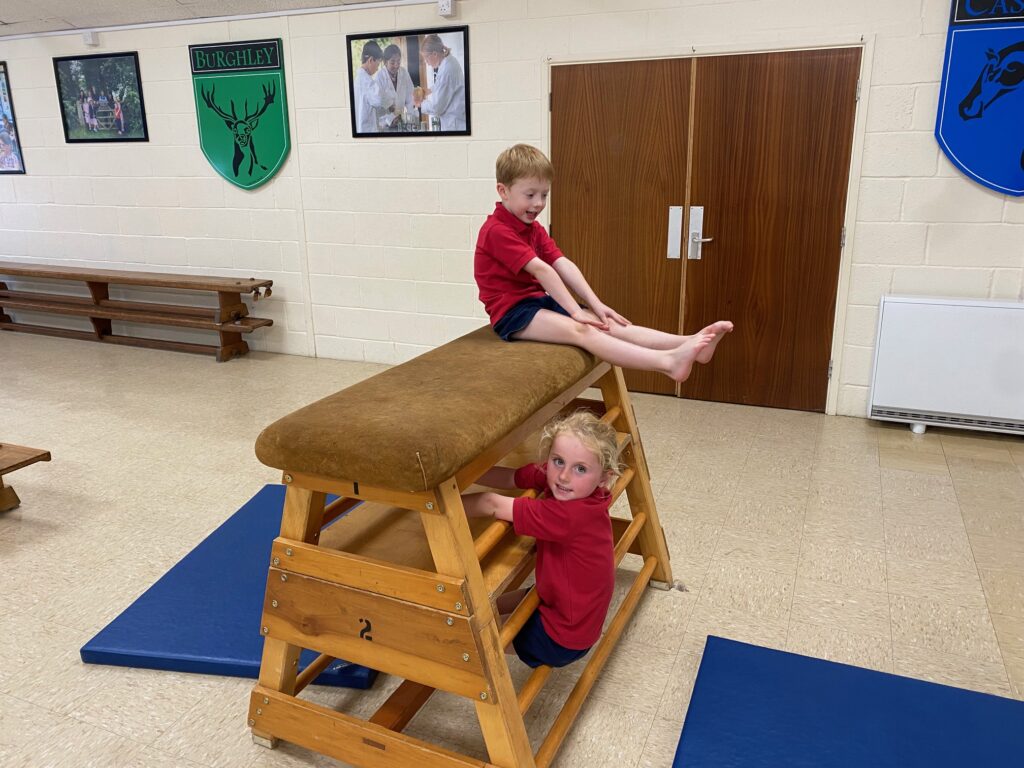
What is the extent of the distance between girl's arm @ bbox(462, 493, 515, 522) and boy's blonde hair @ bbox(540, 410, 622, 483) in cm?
16

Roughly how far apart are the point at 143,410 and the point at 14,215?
341 centimetres

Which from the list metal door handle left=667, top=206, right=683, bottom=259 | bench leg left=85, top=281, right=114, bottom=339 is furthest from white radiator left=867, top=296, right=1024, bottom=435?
bench leg left=85, top=281, right=114, bottom=339

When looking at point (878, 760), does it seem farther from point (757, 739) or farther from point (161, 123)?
point (161, 123)

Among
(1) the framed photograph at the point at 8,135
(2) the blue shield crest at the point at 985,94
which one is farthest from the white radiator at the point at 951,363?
(1) the framed photograph at the point at 8,135

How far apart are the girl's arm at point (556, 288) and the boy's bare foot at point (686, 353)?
26cm

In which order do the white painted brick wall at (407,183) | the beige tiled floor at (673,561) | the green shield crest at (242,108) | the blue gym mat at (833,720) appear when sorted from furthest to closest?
the green shield crest at (242,108), the white painted brick wall at (407,183), the beige tiled floor at (673,561), the blue gym mat at (833,720)

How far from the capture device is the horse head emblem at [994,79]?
353 cm

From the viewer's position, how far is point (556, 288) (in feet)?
7.95

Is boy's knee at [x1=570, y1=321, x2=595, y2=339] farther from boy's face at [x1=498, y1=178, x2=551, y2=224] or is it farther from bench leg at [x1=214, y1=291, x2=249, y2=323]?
bench leg at [x1=214, y1=291, x2=249, y2=323]

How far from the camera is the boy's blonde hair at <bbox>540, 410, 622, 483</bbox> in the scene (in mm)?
1721

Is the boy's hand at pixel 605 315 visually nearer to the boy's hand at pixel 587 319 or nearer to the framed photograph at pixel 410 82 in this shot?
the boy's hand at pixel 587 319

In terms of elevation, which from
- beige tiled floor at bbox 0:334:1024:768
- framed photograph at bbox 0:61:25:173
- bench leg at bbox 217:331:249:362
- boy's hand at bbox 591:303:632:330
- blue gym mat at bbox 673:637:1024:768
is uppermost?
framed photograph at bbox 0:61:25:173

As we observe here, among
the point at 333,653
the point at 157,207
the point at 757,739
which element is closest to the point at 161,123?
the point at 157,207

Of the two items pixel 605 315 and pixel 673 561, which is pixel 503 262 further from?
pixel 673 561
